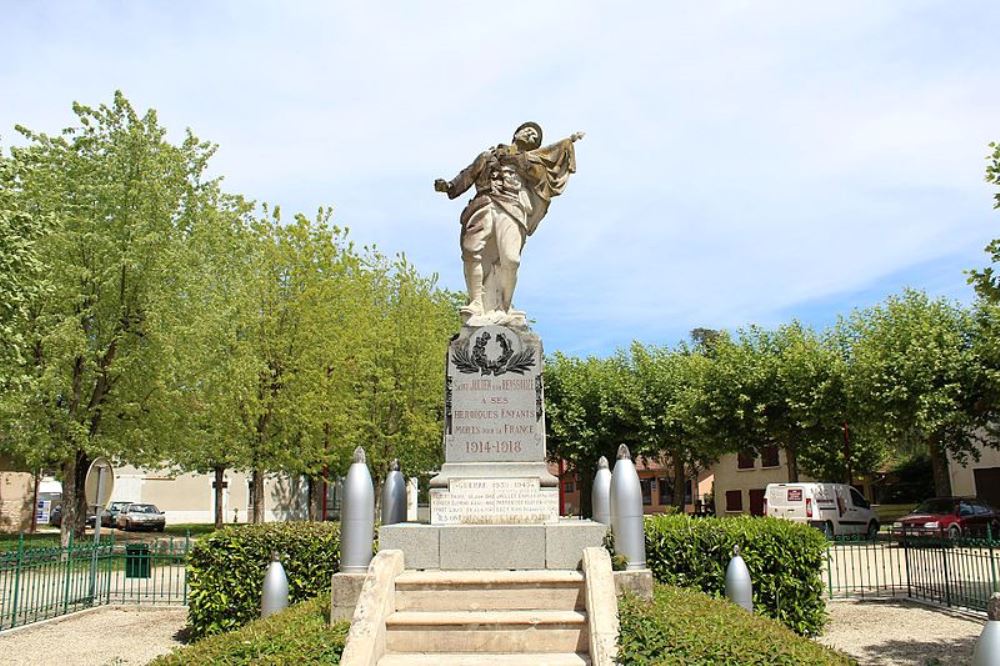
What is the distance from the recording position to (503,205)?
1102cm

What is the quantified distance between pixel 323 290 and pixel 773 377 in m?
18.3

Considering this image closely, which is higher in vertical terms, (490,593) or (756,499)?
(490,593)

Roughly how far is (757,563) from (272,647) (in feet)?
22.8

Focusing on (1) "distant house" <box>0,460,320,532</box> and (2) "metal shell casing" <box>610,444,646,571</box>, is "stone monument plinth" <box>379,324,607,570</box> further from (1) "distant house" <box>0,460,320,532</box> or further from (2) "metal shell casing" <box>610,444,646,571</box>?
(1) "distant house" <box>0,460,320,532</box>

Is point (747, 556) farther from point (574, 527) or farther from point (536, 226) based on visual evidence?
point (536, 226)

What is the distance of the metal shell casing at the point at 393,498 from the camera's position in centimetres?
1059

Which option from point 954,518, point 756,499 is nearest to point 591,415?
point 756,499

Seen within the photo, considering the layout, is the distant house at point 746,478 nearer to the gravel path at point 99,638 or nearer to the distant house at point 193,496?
the distant house at point 193,496

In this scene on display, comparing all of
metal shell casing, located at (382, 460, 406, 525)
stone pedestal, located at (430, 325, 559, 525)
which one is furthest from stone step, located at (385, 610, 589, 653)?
metal shell casing, located at (382, 460, 406, 525)

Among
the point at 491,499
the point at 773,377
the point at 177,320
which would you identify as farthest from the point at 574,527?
the point at 773,377

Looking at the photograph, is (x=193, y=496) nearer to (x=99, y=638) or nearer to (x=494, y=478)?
(x=99, y=638)

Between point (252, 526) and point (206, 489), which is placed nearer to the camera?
point (252, 526)

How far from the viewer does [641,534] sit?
838cm

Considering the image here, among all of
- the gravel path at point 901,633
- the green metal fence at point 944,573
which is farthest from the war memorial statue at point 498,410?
the green metal fence at point 944,573
